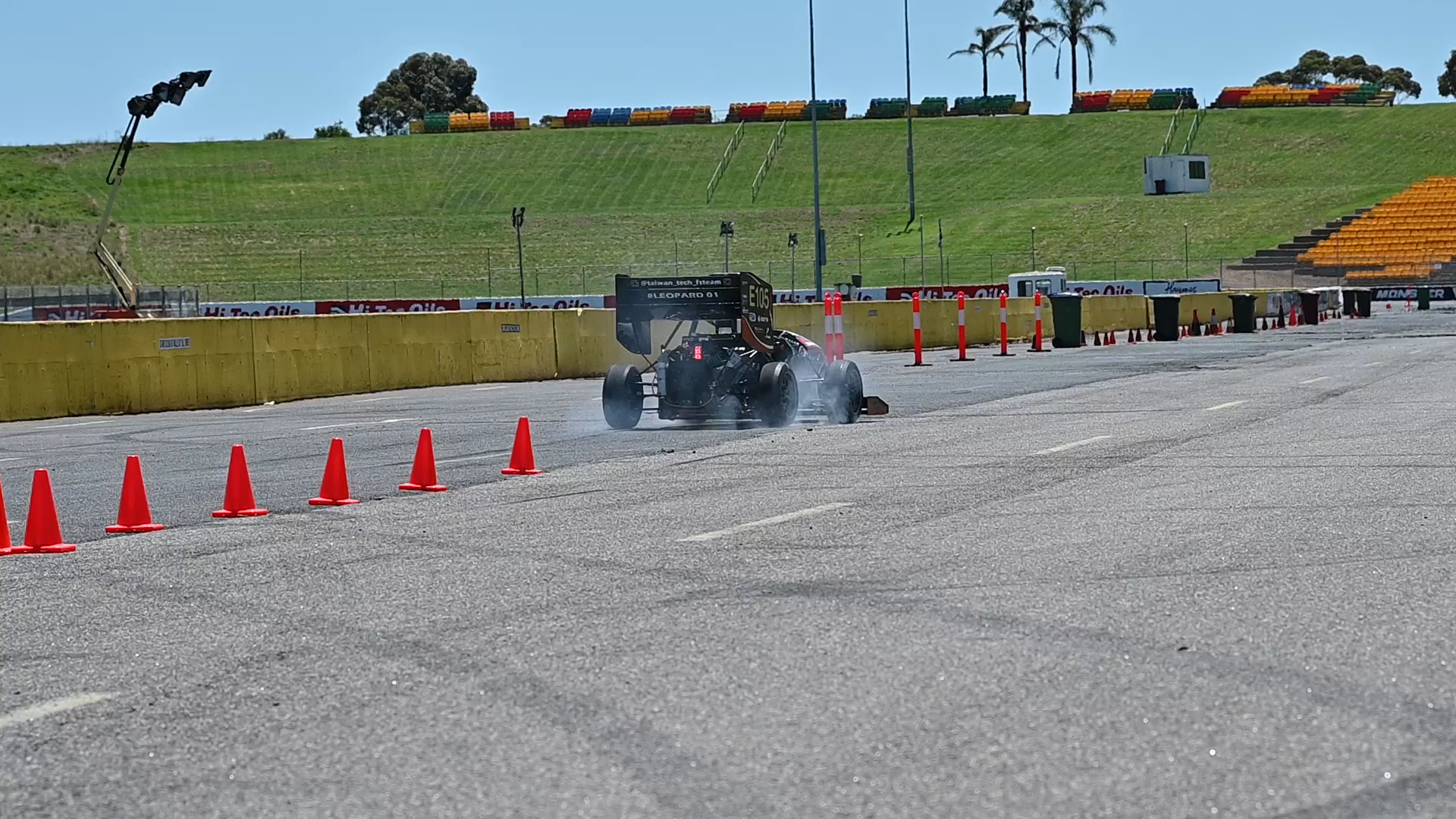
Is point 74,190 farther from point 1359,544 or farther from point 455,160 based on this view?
point 1359,544

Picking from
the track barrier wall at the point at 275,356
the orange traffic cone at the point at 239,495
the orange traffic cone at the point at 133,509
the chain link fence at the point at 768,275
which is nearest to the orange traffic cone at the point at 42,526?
the orange traffic cone at the point at 133,509

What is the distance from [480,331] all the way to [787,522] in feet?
69.0

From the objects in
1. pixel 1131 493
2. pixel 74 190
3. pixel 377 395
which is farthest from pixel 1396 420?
pixel 74 190

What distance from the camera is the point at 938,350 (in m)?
42.1

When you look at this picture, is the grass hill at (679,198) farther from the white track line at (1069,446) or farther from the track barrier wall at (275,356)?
the white track line at (1069,446)

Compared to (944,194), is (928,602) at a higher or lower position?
lower

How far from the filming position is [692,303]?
744 inches

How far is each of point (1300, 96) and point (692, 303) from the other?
411ft

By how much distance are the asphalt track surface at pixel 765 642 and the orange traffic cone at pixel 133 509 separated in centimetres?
25

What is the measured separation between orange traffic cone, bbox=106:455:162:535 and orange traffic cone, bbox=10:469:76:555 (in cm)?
74

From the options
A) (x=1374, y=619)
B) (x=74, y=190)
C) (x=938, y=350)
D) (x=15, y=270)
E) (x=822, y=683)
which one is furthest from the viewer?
(x=74, y=190)

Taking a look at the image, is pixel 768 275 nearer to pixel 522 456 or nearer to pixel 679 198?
pixel 679 198

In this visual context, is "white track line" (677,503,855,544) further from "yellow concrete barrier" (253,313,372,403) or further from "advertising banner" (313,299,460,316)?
"advertising banner" (313,299,460,316)

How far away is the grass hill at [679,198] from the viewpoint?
88.8 metres
